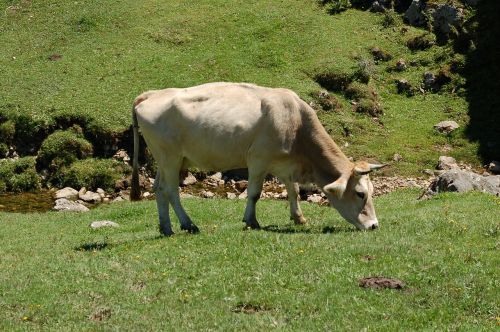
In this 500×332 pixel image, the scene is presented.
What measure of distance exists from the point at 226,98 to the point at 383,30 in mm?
30590

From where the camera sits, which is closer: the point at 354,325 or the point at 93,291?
the point at 354,325

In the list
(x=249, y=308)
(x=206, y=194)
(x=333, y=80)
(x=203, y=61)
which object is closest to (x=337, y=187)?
(x=249, y=308)

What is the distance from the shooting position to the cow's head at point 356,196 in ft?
54.4

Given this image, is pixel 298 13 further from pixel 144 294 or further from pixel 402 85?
pixel 144 294

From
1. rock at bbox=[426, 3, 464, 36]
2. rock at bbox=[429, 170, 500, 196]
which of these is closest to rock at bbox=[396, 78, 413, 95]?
rock at bbox=[426, 3, 464, 36]

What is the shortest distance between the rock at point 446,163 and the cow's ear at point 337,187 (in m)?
17.5

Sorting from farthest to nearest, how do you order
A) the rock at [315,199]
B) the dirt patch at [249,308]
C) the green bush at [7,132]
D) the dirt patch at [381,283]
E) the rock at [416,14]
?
the rock at [416,14] → the green bush at [7,132] → the rock at [315,199] → the dirt patch at [381,283] → the dirt patch at [249,308]

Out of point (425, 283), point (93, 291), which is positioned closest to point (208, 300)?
point (93, 291)

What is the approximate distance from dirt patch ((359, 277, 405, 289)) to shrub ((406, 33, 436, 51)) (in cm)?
3403

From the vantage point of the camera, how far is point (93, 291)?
40.1 ft

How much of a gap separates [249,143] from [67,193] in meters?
15.9

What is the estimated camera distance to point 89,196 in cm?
3061

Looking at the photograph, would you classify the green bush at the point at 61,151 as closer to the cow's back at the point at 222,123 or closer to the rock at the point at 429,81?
the cow's back at the point at 222,123

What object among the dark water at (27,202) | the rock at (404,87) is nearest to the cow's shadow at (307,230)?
the dark water at (27,202)
